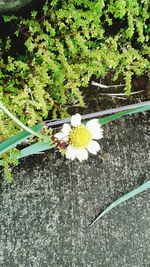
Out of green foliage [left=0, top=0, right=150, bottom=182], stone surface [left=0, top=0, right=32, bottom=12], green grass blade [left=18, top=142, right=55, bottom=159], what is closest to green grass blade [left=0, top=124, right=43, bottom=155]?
green grass blade [left=18, top=142, right=55, bottom=159]

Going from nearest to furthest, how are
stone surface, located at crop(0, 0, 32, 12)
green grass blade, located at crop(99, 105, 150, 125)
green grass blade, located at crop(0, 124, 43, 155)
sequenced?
green grass blade, located at crop(0, 124, 43, 155) < green grass blade, located at crop(99, 105, 150, 125) < stone surface, located at crop(0, 0, 32, 12)

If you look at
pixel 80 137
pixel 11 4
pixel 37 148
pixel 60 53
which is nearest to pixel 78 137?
pixel 80 137

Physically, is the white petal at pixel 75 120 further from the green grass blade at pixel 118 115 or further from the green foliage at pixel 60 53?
the green foliage at pixel 60 53

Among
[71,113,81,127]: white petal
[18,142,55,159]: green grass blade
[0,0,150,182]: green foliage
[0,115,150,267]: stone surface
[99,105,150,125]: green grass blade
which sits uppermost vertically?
[0,0,150,182]: green foliage

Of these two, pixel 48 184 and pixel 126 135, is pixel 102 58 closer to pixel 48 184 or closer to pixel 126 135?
pixel 126 135

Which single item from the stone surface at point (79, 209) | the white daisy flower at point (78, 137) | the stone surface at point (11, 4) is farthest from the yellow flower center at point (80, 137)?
the stone surface at point (11, 4)

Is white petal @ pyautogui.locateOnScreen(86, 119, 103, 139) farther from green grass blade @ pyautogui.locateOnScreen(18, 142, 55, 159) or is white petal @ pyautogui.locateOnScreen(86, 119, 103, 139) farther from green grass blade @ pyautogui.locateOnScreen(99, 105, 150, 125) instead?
green grass blade @ pyautogui.locateOnScreen(18, 142, 55, 159)
